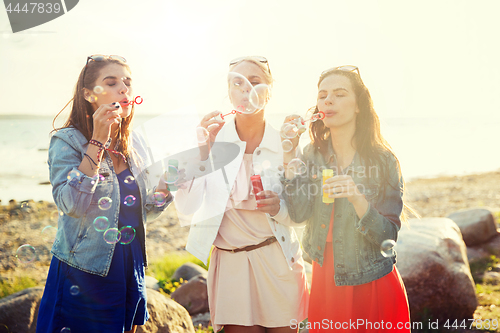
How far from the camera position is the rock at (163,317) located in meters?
2.80

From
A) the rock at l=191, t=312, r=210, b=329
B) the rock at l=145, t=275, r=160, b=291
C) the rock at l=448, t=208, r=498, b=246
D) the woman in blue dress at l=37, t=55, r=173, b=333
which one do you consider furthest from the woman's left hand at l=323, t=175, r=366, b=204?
the rock at l=448, t=208, r=498, b=246

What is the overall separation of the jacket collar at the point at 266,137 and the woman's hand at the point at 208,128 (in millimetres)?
72

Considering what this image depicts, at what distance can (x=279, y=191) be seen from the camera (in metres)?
2.43

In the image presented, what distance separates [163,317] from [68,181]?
1526 millimetres

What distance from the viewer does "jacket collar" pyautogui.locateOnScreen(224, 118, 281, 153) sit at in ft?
7.93

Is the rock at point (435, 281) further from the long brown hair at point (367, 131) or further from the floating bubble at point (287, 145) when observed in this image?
the floating bubble at point (287, 145)

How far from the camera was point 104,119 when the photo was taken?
6.33 ft

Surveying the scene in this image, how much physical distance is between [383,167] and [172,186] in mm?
1267

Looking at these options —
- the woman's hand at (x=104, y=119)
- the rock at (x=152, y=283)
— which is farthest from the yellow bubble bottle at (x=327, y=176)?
the rock at (x=152, y=283)

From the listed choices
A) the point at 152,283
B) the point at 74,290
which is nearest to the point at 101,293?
the point at 74,290

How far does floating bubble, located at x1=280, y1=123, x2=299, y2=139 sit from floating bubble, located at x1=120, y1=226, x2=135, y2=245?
103 centimetres

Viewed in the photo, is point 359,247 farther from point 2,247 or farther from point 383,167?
point 2,247

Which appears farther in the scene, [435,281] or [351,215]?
[435,281]

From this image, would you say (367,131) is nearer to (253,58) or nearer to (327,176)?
(327,176)
